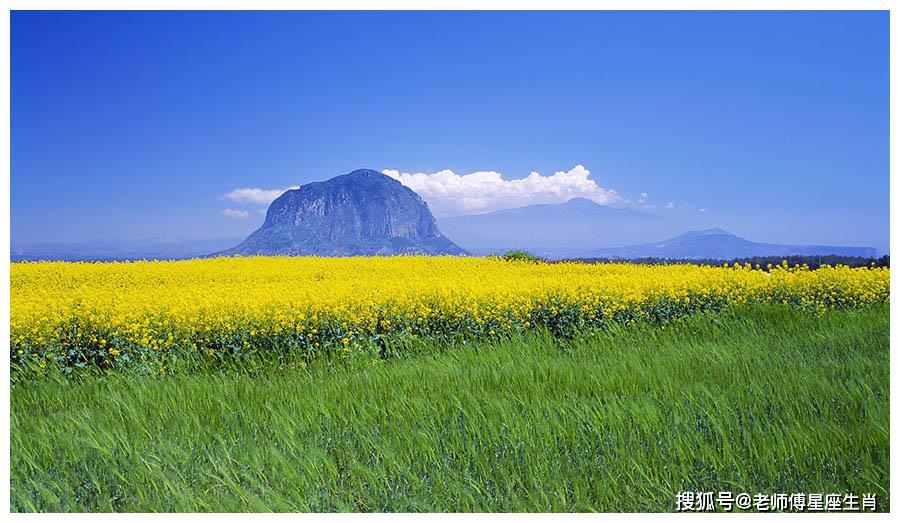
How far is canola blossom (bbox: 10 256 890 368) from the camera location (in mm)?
5066

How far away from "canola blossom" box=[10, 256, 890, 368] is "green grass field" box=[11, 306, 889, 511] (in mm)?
475

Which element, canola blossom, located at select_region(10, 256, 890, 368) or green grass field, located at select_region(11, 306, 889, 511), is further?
canola blossom, located at select_region(10, 256, 890, 368)

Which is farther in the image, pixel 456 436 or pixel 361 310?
pixel 361 310

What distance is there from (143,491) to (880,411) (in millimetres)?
3505

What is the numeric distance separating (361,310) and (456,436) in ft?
8.77

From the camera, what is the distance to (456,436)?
3141 mm

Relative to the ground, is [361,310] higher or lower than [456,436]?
higher

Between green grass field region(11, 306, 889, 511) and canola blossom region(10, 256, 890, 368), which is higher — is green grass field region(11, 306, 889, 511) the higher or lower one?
the lower one

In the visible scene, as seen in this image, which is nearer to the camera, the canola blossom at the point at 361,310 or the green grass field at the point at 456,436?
the green grass field at the point at 456,436

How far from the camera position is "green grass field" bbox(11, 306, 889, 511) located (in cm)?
268

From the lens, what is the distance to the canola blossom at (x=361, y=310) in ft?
16.6

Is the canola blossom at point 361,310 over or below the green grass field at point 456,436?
over

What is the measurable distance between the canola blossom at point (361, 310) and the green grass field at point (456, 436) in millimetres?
475

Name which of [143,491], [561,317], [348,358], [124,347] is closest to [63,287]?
[124,347]
